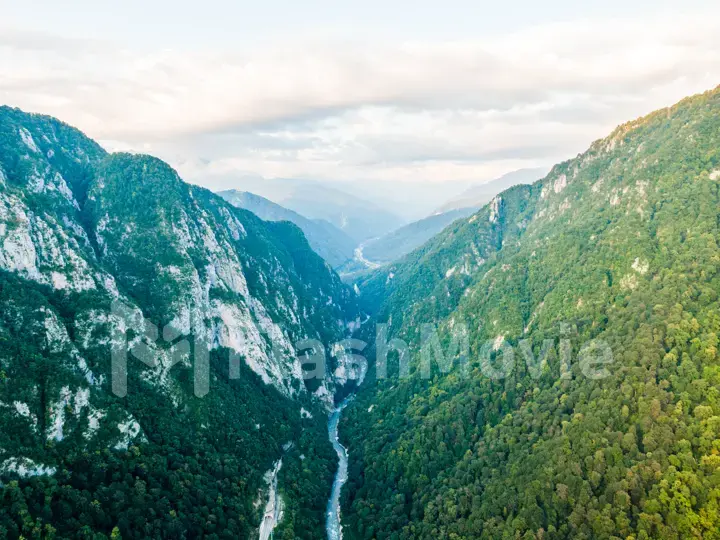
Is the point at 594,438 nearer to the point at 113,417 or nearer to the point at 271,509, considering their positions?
the point at 271,509

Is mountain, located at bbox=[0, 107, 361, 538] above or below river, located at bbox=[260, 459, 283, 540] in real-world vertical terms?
above

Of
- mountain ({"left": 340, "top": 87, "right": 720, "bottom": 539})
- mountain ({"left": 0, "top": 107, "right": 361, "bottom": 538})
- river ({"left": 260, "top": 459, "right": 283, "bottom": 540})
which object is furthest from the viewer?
river ({"left": 260, "top": 459, "right": 283, "bottom": 540})

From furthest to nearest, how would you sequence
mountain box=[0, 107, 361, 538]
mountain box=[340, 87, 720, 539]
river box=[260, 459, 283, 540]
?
river box=[260, 459, 283, 540]
mountain box=[340, 87, 720, 539]
mountain box=[0, 107, 361, 538]

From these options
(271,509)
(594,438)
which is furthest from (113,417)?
(594,438)

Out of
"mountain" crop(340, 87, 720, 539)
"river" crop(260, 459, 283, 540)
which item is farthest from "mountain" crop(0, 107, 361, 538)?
"mountain" crop(340, 87, 720, 539)

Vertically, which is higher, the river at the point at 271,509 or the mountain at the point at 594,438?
the mountain at the point at 594,438

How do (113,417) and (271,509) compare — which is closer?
(113,417)

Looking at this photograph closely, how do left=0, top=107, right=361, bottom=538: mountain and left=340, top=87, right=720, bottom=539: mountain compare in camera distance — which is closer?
left=0, top=107, right=361, bottom=538: mountain

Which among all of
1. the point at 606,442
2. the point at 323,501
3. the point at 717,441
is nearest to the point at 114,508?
the point at 323,501

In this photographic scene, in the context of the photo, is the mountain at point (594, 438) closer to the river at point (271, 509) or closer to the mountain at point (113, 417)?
the river at point (271, 509)

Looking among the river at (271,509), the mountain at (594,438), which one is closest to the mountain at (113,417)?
the river at (271,509)

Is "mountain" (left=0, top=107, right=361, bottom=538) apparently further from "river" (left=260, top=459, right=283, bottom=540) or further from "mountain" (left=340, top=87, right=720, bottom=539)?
"mountain" (left=340, top=87, right=720, bottom=539)

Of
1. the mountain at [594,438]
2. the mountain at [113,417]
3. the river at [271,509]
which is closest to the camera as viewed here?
the mountain at [113,417]
